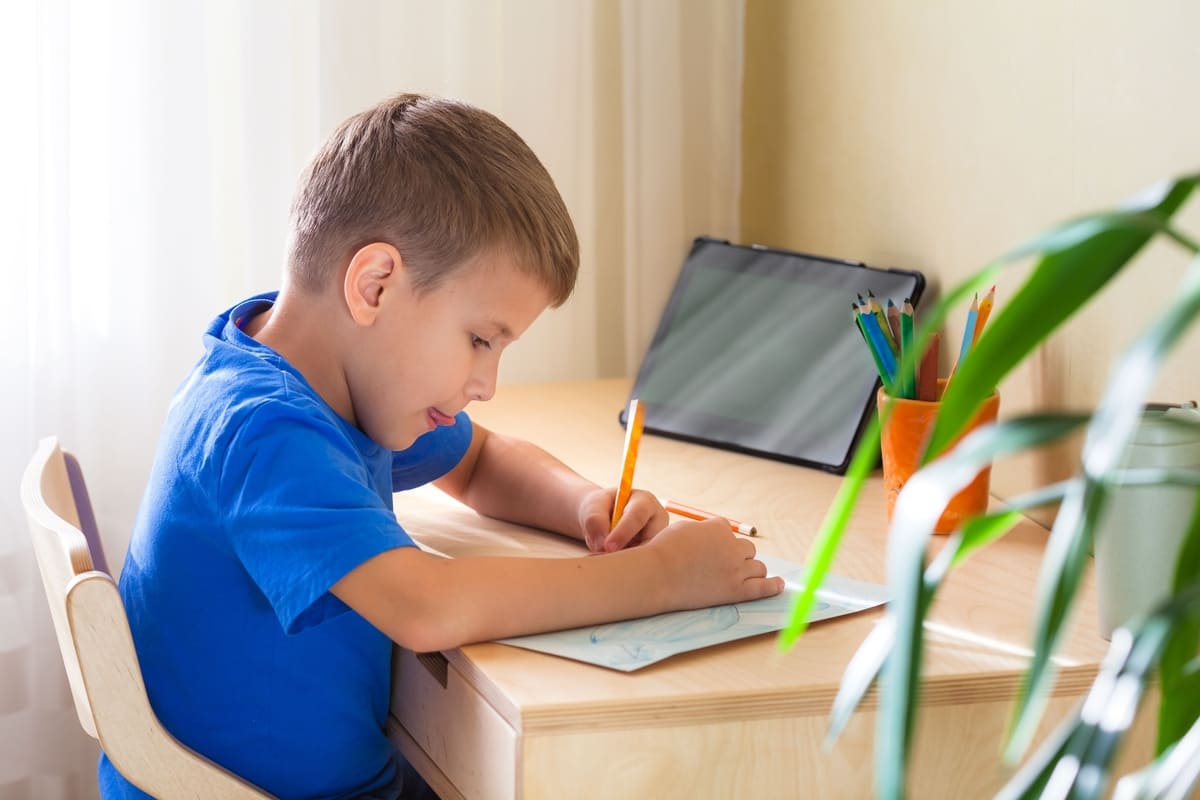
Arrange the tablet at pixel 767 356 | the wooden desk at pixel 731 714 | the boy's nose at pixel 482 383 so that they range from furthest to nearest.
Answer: the tablet at pixel 767 356 < the boy's nose at pixel 482 383 < the wooden desk at pixel 731 714

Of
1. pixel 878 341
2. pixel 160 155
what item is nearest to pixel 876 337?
pixel 878 341

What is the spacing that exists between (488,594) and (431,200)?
295 mm

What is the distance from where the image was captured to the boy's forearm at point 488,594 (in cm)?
85

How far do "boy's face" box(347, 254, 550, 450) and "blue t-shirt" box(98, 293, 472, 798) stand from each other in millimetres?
43

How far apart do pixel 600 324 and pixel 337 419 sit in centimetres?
86

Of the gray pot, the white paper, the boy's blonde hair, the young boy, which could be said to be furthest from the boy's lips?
the gray pot

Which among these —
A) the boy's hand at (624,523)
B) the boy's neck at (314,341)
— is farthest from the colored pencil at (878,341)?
the boy's neck at (314,341)

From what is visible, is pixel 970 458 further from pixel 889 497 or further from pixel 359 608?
pixel 889 497

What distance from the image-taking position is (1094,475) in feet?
1.22

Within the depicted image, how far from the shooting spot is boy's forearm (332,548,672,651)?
845 mm

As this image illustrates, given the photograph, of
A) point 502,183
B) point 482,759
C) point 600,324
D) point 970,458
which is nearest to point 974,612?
Result: point 482,759

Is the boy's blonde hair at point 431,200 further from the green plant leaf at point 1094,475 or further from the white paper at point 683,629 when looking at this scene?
the green plant leaf at point 1094,475

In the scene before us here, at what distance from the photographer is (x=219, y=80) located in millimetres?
1554

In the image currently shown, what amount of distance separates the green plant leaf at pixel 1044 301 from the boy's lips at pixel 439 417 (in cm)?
64
